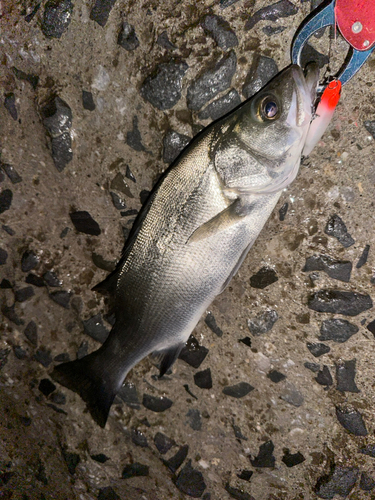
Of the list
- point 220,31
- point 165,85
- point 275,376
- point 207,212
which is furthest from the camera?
point 275,376

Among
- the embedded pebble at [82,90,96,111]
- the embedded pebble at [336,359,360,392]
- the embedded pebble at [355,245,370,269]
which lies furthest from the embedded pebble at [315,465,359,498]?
the embedded pebble at [82,90,96,111]

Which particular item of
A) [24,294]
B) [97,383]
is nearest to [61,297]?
[24,294]

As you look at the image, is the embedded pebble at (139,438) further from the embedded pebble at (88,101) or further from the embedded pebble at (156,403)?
the embedded pebble at (88,101)

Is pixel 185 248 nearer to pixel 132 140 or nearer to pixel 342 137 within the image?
pixel 132 140

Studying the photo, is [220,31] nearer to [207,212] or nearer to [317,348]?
[207,212]

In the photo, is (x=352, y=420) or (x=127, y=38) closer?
(x=127, y=38)

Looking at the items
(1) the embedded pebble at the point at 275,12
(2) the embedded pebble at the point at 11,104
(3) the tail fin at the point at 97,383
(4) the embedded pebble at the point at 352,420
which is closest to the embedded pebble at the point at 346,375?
(4) the embedded pebble at the point at 352,420

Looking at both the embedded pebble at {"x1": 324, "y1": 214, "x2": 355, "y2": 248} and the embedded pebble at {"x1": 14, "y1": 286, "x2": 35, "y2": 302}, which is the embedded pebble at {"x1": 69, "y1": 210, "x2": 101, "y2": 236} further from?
the embedded pebble at {"x1": 324, "y1": 214, "x2": 355, "y2": 248}

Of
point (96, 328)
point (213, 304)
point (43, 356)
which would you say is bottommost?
point (43, 356)
